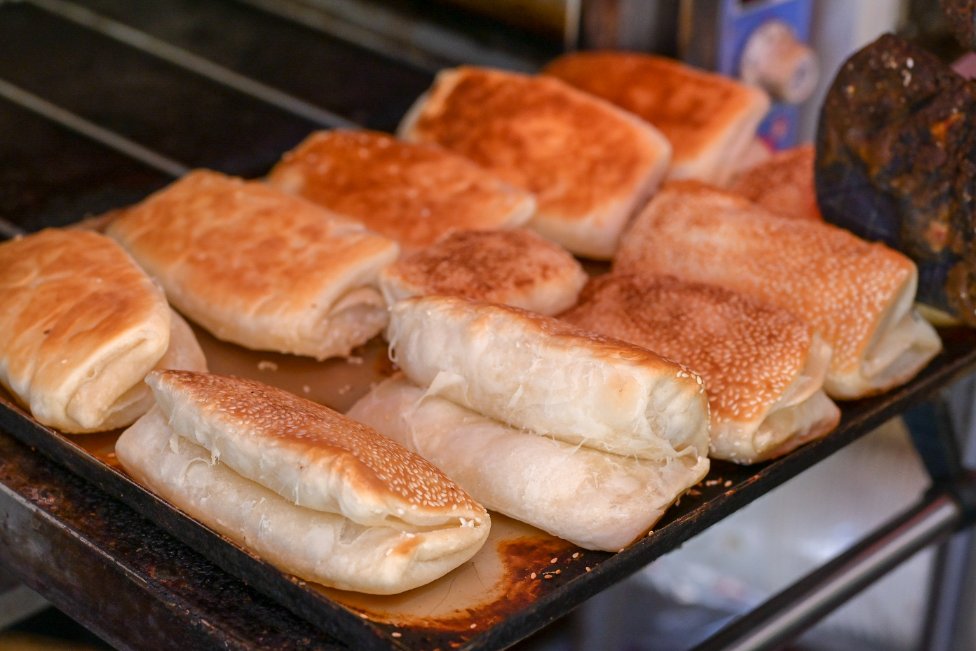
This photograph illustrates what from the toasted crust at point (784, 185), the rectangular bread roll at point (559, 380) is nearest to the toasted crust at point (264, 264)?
the rectangular bread roll at point (559, 380)

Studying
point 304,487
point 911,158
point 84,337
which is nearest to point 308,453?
point 304,487

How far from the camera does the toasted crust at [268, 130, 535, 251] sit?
→ 2.25 m

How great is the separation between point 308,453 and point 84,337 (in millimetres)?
473

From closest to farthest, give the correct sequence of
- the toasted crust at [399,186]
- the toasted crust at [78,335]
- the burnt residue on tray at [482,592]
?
the burnt residue on tray at [482,592], the toasted crust at [78,335], the toasted crust at [399,186]

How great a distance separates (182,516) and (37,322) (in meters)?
0.45

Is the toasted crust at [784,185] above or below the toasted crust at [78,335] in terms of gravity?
above

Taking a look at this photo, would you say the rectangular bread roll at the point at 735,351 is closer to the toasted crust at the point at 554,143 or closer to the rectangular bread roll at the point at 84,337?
the toasted crust at the point at 554,143

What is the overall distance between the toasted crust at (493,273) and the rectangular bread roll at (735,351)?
6 centimetres

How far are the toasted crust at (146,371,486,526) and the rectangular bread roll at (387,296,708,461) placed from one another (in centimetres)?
17

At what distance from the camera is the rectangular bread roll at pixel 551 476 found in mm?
1587

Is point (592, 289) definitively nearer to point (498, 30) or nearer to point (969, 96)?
point (969, 96)

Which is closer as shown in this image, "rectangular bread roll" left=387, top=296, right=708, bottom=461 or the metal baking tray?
the metal baking tray

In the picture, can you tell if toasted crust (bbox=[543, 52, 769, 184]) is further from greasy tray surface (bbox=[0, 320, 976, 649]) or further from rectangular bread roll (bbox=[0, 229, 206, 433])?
rectangular bread roll (bbox=[0, 229, 206, 433])

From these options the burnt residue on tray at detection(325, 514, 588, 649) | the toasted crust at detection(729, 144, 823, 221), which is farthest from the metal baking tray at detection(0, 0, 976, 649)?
the toasted crust at detection(729, 144, 823, 221)
